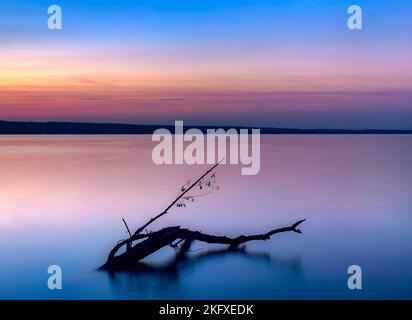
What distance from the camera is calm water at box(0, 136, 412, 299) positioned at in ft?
23.2

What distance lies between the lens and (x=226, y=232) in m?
10.6

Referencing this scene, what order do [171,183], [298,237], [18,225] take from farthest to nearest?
1. [171,183]
2. [18,225]
3. [298,237]

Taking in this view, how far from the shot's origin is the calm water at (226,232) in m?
7.06

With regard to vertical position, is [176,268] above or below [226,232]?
below

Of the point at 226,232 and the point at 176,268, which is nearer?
the point at 176,268

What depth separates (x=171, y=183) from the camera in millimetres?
19172

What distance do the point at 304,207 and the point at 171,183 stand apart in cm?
663

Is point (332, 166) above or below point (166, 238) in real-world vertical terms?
above
